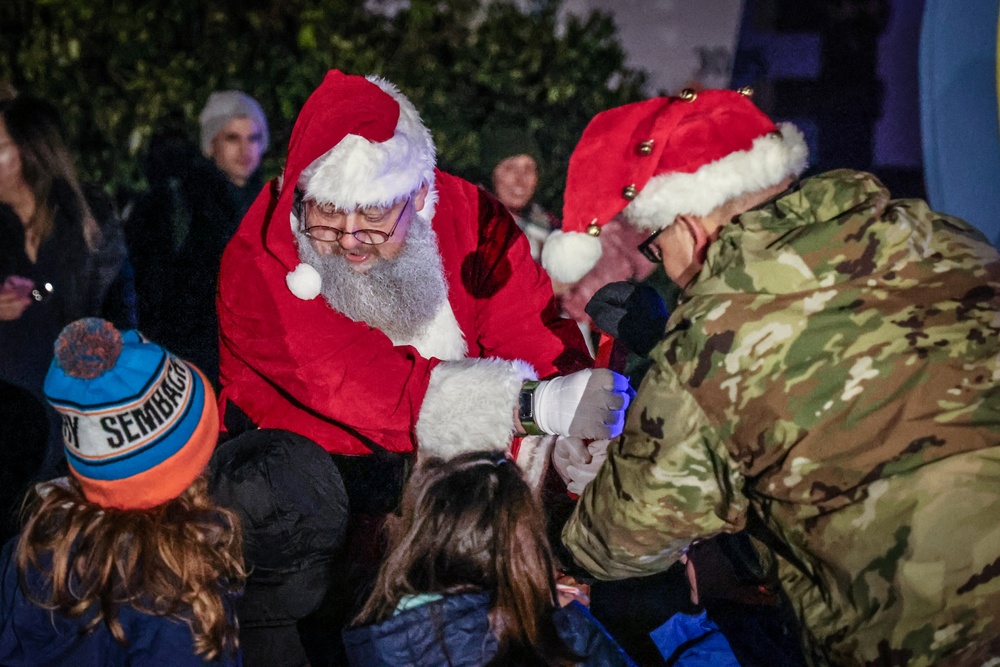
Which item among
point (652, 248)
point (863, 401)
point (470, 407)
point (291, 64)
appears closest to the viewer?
point (863, 401)

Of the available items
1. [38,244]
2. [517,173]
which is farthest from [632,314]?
[38,244]

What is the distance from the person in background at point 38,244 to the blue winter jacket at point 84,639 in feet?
5.33

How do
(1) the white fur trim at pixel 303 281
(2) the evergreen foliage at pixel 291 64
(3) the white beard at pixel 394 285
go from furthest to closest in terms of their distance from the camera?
(2) the evergreen foliage at pixel 291 64 < (3) the white beard at pixel 394 285 < (1) the white fur trim at pixel 303 281

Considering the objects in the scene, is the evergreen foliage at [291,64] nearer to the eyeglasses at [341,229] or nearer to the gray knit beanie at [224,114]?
the gray knit beanie at [224,114]

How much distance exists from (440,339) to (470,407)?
0.55 m

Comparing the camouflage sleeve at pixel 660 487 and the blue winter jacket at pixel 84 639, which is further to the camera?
the blue winter jacket at pixel 84 639

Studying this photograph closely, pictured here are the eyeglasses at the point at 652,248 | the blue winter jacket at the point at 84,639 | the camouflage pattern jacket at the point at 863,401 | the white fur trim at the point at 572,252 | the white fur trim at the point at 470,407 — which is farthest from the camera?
the white fur trim at the point at 470,407

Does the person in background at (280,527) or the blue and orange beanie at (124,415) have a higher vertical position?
the blue and orange beanie at (124,415)

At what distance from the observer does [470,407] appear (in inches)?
92.7

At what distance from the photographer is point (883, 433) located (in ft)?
4.90

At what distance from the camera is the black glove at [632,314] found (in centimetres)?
254

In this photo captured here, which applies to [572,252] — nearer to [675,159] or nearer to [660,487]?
[675,159]

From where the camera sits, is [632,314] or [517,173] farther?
[517,173]

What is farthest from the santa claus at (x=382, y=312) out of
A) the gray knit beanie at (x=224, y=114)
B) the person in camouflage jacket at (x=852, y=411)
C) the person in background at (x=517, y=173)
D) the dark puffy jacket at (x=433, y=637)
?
the gray knit beanie at (x=224, y=114)
